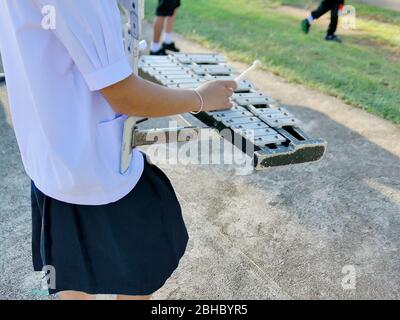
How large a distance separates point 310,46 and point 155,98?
5076 mm

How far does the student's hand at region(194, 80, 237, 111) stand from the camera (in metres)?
1.45

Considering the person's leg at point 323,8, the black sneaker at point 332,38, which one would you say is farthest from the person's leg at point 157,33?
the black sneaker at point 332,38

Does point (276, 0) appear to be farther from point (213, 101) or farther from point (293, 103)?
point (213, 101)

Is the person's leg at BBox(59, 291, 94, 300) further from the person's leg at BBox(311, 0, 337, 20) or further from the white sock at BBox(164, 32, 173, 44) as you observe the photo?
A: the person's leg at BBox(311, 0, 337, 20)

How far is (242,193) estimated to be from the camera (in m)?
3.04

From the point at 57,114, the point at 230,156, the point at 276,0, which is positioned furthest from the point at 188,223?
the point at 276,0

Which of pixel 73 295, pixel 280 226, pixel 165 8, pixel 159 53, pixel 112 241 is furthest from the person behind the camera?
pixel 159 53

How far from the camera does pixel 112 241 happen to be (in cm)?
144

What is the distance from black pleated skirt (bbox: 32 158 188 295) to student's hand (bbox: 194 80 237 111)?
0.30m

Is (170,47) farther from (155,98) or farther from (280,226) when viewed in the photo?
(155,98)

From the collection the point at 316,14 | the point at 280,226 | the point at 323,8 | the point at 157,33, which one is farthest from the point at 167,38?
the point at 280,226

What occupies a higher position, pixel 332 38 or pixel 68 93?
pixel 68 93

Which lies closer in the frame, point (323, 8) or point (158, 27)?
point (158, 27)

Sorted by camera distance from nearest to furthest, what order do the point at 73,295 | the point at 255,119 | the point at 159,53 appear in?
the point at 73,295, the point at 255,119, the point at 159,53
